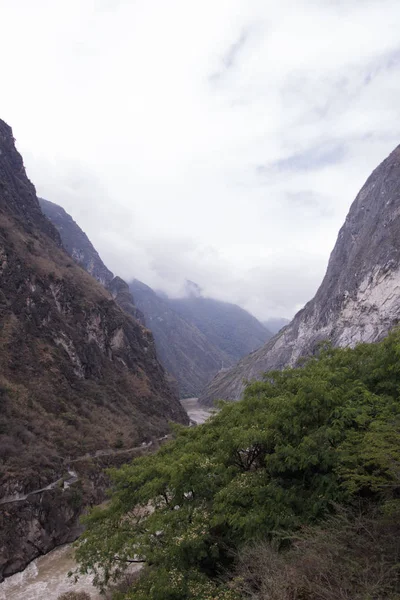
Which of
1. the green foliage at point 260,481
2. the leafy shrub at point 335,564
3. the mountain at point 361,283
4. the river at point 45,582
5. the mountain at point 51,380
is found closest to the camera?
the leafy shrub at point 335,564

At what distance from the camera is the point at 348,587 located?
6.82m

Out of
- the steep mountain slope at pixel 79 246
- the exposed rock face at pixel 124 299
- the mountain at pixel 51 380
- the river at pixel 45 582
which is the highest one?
the steep mountain slope at pixel 79 246

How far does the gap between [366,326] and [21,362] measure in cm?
6269

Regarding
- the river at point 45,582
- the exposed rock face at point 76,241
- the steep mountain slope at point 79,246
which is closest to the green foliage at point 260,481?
the river at point 45,582

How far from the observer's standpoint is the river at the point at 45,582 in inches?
813

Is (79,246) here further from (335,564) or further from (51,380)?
(335,564)

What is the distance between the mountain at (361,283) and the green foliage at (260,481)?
47927mm

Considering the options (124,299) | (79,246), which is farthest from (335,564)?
(79,246)

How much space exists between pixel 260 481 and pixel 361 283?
78963 mm

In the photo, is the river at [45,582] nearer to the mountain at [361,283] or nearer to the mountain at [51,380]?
the mountain at [51,380]

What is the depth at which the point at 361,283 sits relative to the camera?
274 ft

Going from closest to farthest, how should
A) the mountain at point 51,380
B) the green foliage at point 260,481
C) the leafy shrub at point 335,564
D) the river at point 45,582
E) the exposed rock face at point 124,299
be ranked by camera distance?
the leafy shrub at point 335,564 → the green foliage at point 260,481 → the river at point 45,582 → the mountain at point 51,380 → the exposed rock face at point 124,299

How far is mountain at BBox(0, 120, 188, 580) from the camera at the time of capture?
28.1m

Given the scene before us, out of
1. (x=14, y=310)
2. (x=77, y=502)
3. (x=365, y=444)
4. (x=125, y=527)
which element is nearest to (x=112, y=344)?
(x=14, y=310)
